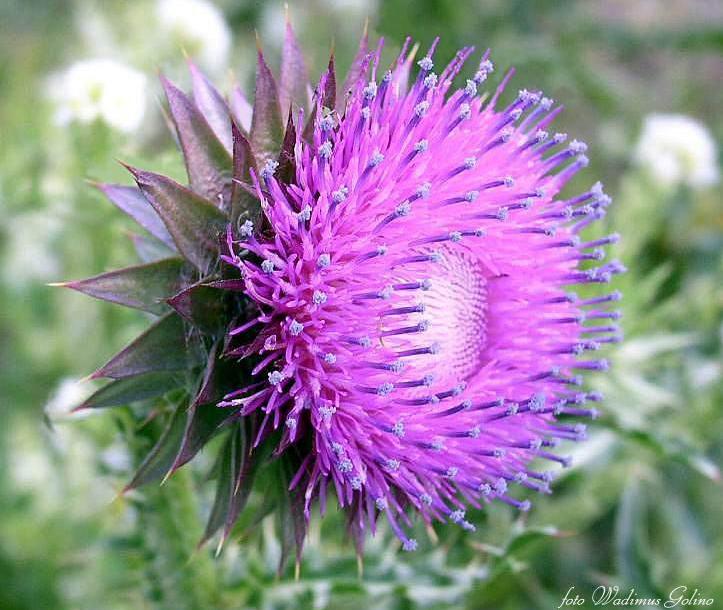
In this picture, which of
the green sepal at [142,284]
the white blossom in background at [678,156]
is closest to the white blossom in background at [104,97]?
the green sepal at [142,284]

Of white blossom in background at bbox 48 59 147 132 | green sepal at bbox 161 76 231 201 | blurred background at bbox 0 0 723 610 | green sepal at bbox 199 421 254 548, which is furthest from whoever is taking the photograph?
white blossom in background at bbox 48 59 147 132

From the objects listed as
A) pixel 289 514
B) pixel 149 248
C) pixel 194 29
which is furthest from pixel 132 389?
pixel 194 29

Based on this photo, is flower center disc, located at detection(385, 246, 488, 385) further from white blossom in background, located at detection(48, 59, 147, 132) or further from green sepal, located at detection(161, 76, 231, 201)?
white blossom in background, located at detection(48, 59, 147, 132)

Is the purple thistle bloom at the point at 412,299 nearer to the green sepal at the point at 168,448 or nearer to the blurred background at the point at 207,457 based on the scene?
the green sepal at the point at 168,448

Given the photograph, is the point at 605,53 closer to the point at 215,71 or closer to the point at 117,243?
the point at 215,71

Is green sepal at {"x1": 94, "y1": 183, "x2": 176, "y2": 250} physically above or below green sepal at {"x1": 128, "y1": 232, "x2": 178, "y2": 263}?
above

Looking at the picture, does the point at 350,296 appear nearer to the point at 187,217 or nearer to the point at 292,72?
the point at 187,217

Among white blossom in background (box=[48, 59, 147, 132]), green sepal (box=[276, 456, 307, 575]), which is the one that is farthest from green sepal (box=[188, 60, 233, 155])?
white blossom in background (box=[48, 59, 147, 132])
